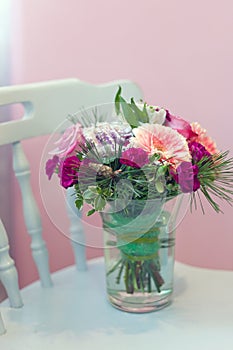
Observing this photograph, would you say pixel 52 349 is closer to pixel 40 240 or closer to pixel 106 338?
pixel 106 338

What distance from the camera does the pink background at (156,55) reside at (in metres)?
1.22

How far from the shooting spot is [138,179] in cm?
84

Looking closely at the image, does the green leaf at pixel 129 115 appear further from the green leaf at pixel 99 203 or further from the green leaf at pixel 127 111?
the green leaf at pixel 99 203

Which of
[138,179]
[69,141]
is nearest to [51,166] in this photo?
[69,141]

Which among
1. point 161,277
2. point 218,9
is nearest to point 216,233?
point 161,277

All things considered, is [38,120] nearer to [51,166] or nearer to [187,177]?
[51,166]

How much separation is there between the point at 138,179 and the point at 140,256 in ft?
0.50

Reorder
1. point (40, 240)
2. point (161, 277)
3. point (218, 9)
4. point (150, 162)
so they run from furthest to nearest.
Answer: point (218, 9) → point (40, 240) → point (161, 277) → point (150, 162)

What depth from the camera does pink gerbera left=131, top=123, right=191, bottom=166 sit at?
0.84m

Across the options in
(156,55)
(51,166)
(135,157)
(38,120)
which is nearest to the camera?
(135,157)

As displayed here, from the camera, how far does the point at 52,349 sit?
87cm

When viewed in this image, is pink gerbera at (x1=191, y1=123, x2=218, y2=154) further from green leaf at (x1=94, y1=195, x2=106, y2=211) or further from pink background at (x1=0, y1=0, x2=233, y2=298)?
pink background at (x1=0, y1=0, x2=233, y2=298)

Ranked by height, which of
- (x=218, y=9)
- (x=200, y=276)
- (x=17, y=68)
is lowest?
(x=200, y=276)

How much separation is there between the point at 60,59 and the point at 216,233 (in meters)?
0.48
